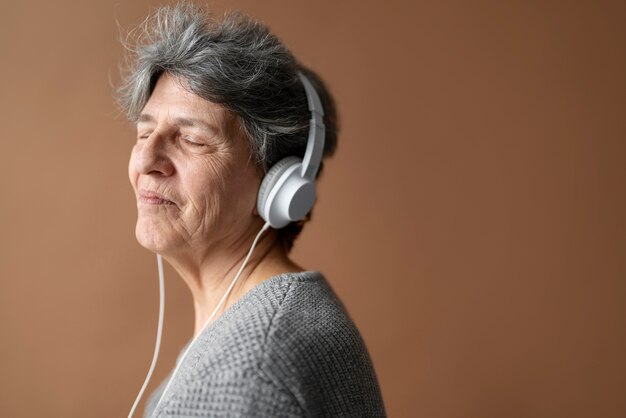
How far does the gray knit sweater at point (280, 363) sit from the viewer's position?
87cm

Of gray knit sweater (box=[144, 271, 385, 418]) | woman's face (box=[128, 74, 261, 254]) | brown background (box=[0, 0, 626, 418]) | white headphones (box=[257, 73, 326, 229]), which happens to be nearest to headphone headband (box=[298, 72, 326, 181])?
white headphones (box=[257, 73, 326, 229])

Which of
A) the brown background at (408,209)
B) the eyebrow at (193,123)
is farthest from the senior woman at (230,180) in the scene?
the brown background at (408,209)

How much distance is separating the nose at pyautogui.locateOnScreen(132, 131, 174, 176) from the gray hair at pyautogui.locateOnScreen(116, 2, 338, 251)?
0.35 feet

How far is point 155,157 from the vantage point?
1.21 metres

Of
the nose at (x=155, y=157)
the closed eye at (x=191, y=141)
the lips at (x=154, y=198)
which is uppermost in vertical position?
→ the closed eye at (x=191, y=141)

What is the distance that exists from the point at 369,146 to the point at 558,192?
577mm

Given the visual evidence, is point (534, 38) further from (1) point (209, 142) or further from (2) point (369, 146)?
(1) point (209, 142)

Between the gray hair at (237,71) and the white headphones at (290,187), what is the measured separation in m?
0.03

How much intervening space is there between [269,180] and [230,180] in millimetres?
70

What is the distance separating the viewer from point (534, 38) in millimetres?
2025

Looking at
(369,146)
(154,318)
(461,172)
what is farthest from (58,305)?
(461,172)

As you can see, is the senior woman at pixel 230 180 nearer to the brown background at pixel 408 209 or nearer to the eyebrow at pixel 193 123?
the eyebrow at pixel 193 123

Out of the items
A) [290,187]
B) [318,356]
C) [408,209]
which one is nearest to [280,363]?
[318,356]

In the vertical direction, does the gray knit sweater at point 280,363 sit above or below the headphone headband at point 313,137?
below
